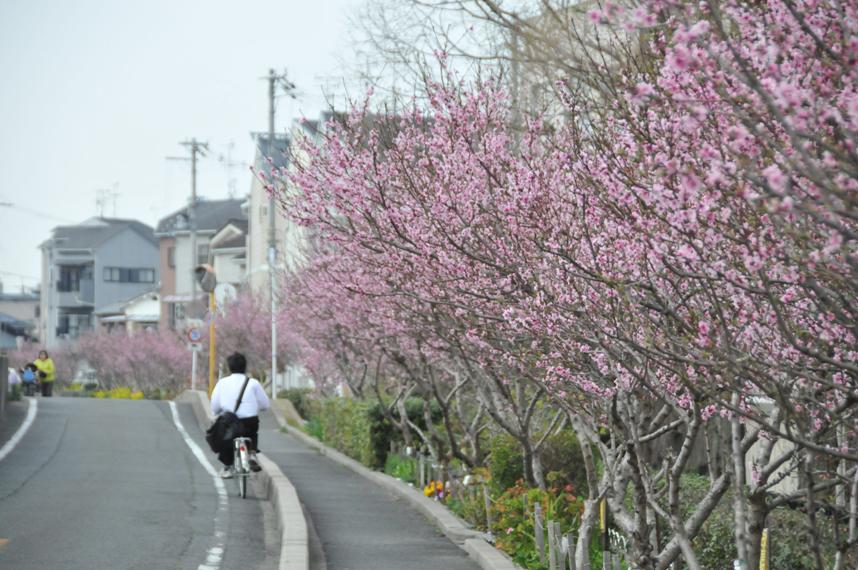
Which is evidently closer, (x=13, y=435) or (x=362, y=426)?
(x=362, y=426)

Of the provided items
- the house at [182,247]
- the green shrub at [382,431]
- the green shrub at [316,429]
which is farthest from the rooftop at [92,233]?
the green shrub at [382,431]

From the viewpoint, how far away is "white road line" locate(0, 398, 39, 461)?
23094 mm

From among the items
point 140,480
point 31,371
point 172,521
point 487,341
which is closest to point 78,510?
point 172,521

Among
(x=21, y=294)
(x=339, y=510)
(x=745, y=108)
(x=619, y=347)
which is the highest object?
(x=21, y=294)

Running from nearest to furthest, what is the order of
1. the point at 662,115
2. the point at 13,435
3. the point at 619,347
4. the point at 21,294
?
the point at 662,115 → the point at 619,347 → the point at 13,435 → the point at 21,294

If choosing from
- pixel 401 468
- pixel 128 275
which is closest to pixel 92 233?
pixel 128 275

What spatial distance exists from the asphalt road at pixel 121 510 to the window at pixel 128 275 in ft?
247

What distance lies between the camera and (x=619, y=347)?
7250 mm

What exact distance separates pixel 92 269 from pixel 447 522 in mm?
90362

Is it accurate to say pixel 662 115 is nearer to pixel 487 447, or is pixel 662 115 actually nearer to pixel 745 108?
pixel 745 108

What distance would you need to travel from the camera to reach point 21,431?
27547 millimetres

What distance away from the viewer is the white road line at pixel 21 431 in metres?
23.1

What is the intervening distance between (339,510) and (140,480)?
3.78m

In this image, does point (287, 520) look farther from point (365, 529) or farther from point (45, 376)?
point (45, 376)
